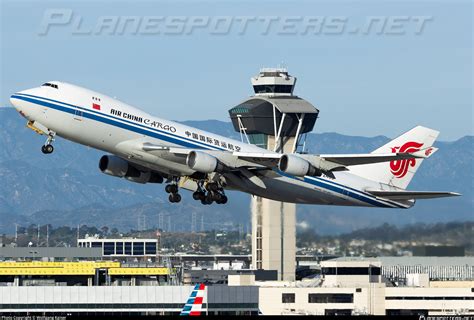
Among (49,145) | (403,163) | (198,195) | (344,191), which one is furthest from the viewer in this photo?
(403,163)

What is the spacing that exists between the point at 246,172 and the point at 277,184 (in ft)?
10.1

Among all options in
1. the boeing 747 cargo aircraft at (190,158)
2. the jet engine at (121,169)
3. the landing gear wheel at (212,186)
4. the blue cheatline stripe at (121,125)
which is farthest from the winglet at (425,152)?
the jet engine at (121,169)

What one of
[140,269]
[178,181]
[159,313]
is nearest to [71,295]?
[159,313]

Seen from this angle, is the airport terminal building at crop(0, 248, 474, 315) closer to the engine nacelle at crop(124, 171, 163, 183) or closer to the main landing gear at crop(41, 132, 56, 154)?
the engine nacelle at crop(124, 171, 163, 183)

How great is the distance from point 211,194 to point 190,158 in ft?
12.7

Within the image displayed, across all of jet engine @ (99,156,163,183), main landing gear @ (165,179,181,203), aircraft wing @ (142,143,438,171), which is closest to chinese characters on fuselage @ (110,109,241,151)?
aircraft wing @ (142,143,438,171)

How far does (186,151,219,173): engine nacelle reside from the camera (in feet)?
268

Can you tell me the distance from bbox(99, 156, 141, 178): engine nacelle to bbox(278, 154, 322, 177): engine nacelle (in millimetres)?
9971

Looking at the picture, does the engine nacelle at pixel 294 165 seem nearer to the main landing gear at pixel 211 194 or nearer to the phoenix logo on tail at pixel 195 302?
the main landing gear at pixel 211 194

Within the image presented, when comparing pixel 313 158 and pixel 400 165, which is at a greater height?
pixel 400 165

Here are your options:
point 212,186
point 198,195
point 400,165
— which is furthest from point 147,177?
point 400,165

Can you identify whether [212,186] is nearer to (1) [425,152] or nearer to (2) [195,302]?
(1) [425,152]

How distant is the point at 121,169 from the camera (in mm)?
86625

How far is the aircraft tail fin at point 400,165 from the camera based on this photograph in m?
95.8
